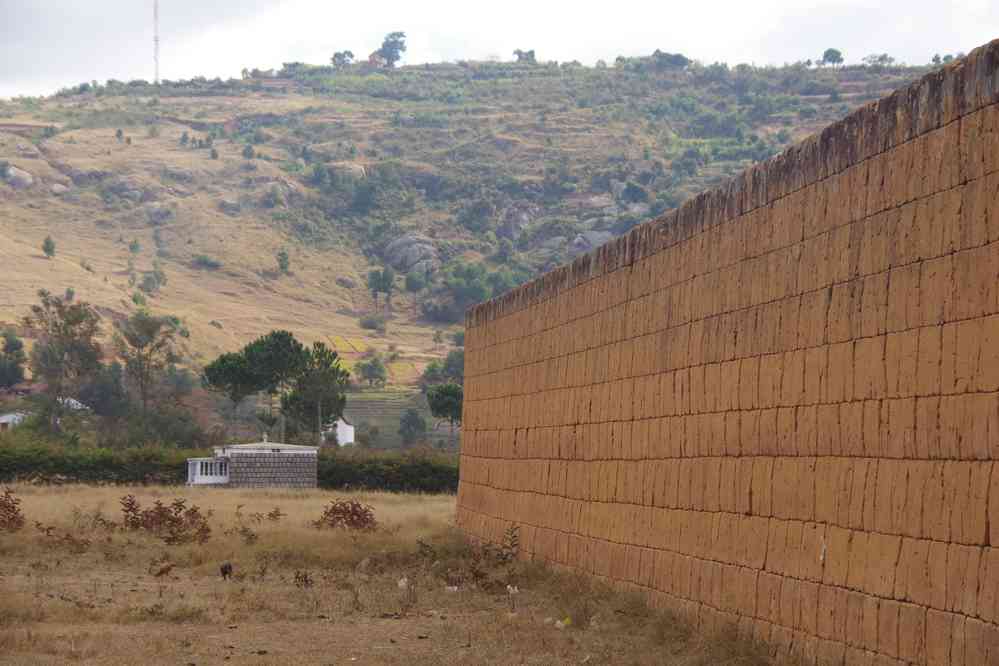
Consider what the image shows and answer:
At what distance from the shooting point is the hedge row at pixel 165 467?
40.5 metres

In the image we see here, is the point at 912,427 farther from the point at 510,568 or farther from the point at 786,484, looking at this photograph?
the point at 510,568

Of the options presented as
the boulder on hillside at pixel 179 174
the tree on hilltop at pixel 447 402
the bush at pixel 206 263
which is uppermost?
the boulder on hillside at pixel 179 174

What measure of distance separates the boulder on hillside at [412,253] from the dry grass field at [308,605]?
257 feet

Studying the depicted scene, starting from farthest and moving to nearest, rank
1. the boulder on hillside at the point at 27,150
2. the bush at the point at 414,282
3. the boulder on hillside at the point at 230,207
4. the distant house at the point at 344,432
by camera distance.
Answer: the boulder on hillside at the point at 27,150
the boulder on hillside at the point at 230,207
the bush at the point at 414,282
the distant house at the point at 344,432

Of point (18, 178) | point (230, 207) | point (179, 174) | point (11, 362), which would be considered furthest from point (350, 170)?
point (11, 362)

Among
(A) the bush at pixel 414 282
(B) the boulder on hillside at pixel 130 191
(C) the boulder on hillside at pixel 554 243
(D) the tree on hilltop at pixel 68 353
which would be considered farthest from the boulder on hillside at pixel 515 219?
(D) the tree on hilltop at pixel 68 353

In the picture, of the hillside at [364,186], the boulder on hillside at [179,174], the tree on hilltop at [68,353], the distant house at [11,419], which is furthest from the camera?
the boulder on hillside at [179,174]

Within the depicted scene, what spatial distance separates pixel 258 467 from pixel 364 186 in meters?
73.9

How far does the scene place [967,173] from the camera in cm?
810

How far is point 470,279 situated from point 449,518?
234 ft

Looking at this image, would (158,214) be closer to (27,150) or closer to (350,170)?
(350,170)

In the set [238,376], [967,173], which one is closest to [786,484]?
[967,173]

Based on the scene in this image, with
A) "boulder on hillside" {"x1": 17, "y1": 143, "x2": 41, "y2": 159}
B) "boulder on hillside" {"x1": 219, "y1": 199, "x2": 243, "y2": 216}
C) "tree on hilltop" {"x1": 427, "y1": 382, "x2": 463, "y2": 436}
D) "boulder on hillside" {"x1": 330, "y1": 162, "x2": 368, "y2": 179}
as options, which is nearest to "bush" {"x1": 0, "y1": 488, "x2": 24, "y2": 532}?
"tree on hilltop" {"x1": 427, "y1": 382, "x2": 463, "y2": 436}

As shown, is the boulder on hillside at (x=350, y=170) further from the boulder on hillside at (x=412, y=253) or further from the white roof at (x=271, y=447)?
the white roof at (x=271, y=447)
